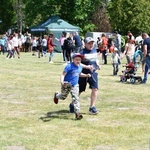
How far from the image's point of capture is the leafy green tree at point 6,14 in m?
68.2

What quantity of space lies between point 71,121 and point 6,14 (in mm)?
61524

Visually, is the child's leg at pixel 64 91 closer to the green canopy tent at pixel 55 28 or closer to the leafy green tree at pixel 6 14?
the green canopy tent at pixel 55 28

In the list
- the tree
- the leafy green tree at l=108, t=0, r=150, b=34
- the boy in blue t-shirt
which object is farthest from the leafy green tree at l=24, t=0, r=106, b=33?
the boy in blue t-shirt

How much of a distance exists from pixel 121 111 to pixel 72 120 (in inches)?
59.8

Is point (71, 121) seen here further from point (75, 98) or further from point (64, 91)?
point (64, 91)

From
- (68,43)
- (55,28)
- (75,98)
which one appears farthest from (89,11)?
(75,98)

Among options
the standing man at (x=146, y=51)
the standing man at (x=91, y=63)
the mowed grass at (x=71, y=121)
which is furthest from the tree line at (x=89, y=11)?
the standing man at (x=91, y=63)

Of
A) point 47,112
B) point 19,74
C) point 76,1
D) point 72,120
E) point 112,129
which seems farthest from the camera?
point 76,1

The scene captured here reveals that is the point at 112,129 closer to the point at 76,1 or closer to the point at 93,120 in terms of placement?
the point at 93,120

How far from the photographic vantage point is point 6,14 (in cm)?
6850

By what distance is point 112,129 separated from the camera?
8.05 meters

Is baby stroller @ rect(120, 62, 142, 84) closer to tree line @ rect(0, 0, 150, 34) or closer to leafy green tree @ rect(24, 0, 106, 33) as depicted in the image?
tree line @ rect(0, 0, 150, 34)

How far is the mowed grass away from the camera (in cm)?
705

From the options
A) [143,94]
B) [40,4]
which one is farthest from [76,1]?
[143,94]
